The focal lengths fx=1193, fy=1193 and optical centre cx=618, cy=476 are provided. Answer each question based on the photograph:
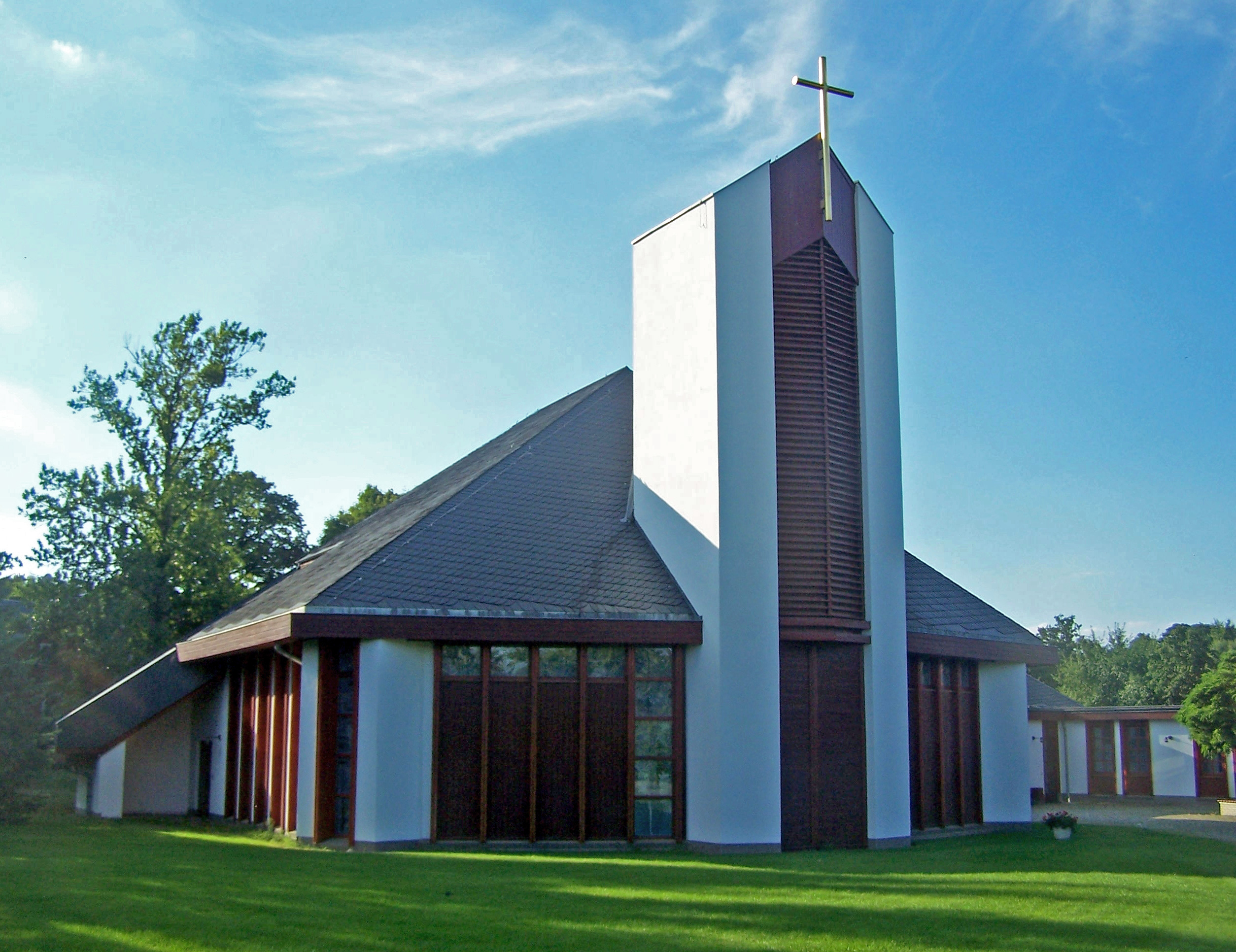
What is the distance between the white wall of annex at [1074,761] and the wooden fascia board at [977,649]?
14.8 m

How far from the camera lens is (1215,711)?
3017 centimetres

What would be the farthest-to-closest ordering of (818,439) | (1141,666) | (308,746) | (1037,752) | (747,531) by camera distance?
(1141,666)
(1037,752)
(818,439)
(308,746)
(747,531)

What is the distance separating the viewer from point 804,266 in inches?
745

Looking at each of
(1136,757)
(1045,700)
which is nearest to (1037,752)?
(1045,700)

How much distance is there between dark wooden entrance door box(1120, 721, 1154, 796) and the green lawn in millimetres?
20837

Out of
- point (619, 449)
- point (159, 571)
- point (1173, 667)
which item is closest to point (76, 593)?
point (159, 571)

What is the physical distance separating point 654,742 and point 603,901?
6.43 metres

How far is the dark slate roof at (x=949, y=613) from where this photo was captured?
827 inches

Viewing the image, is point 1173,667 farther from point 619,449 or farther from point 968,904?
point 968,904

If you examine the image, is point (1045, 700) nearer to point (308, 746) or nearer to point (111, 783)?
point (308, 746)

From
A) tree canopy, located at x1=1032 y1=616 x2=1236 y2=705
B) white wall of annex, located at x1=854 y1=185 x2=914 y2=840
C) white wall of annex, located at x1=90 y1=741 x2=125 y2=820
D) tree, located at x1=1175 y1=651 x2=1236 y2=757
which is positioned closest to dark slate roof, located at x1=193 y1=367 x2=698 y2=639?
white wall of annex, located at x1=854 y1=185 x2=914 y2=840

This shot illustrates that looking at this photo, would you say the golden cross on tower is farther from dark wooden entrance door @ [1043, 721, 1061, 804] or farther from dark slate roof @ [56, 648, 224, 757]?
dark wooden entrance door @ [1043, 721, 1061, 804]

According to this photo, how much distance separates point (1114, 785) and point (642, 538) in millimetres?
23703

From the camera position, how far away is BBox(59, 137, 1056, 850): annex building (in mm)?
16844
